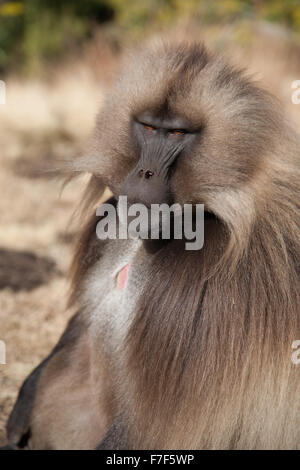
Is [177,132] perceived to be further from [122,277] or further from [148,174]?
[122,277]

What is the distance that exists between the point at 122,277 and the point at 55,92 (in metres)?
7.79

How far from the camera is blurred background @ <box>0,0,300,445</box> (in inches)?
168

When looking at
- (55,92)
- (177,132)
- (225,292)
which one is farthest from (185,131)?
(55,92)

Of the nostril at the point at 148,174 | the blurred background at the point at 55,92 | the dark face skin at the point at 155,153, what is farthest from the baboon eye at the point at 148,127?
the blurred background at the point at 55,92

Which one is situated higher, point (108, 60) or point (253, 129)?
point (108, 60)

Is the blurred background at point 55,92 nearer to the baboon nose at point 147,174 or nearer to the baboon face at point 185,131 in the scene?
the baboon face at point 185,131

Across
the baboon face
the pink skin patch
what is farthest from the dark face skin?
the pink skin patch

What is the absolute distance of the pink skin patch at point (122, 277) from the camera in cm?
263

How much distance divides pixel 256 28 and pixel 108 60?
97.5 inches

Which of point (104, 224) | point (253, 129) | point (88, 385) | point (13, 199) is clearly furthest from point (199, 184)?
point (13, 199)

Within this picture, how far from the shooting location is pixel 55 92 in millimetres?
10008
